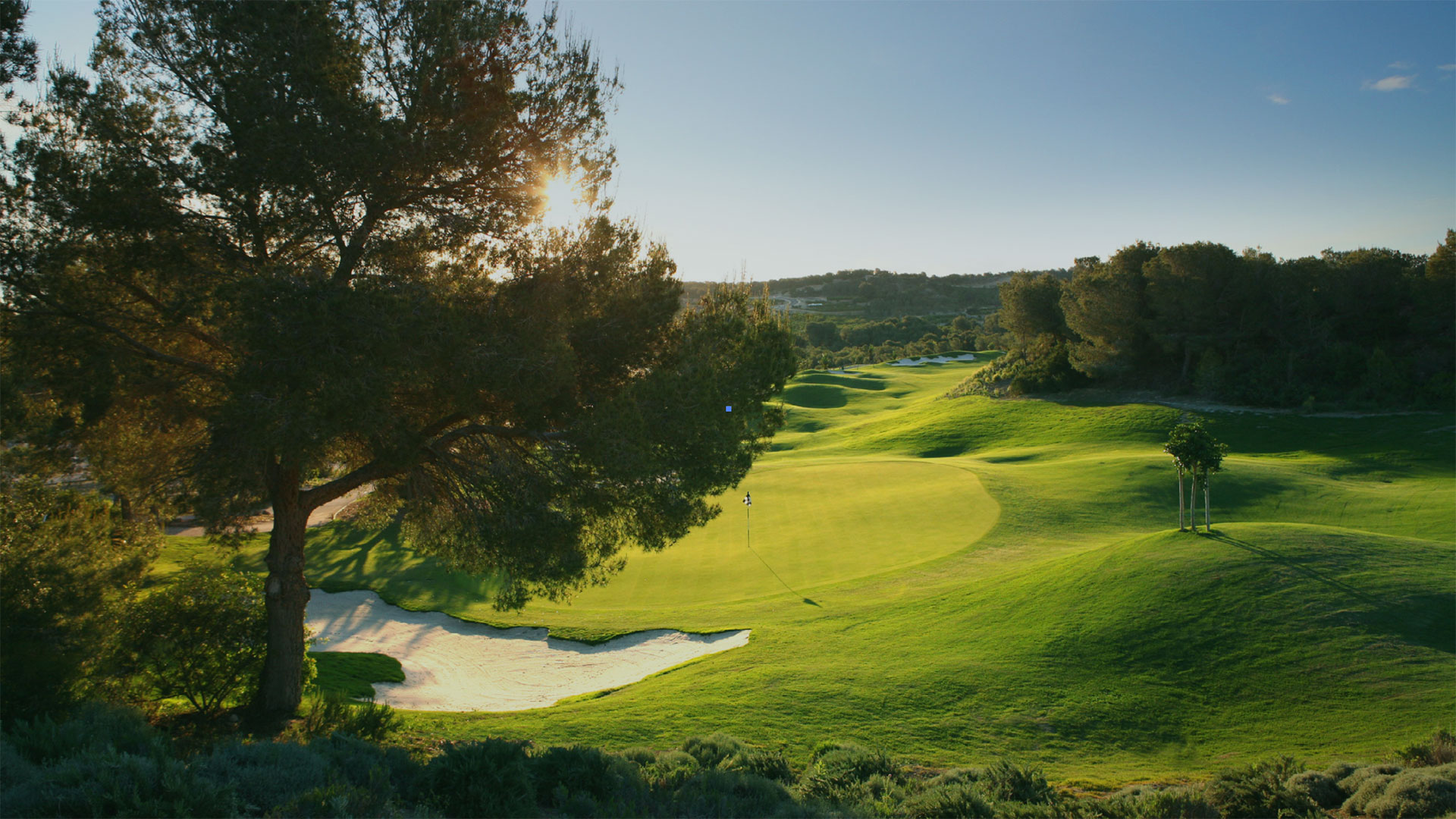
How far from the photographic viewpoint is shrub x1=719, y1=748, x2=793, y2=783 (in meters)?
8.02

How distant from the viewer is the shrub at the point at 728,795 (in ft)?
21.5

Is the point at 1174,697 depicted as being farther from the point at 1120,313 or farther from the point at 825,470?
the point at 1120,313

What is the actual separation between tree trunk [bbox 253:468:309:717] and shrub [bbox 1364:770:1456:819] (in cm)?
1218

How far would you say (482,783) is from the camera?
622 centimetres

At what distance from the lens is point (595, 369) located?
33.7ft

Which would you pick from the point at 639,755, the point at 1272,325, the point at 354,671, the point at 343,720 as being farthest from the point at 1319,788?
the point at 1272,325

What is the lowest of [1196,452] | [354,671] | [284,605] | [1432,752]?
[354,671]

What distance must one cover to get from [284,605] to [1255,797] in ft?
37.7

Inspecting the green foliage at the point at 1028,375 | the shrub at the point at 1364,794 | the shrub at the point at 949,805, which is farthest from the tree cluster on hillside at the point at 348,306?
the green foliage at the point at 1028,375

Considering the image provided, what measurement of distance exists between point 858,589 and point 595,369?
10.5 m

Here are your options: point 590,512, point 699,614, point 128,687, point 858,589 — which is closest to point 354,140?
point 590,512

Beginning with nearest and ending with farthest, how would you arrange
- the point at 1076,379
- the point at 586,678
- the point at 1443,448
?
the point at 586,678 < the point at 1443,448 < the point at 1076,379

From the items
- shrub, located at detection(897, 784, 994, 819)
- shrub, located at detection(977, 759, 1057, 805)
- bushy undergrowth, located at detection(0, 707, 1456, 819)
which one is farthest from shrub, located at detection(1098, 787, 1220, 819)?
shrub, located at detection(897, 784, 994, 819)

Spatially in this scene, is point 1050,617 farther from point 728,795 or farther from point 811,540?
point 811,540
